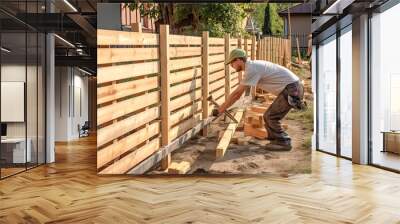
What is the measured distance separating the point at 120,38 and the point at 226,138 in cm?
191

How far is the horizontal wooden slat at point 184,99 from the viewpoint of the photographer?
A: 19.5 feet

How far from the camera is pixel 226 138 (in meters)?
5.86

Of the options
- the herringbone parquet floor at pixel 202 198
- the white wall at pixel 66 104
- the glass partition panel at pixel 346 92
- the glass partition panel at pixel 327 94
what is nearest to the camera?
the herringbone parquet floor at pixel 202 198

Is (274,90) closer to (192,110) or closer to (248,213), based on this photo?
(192,110)

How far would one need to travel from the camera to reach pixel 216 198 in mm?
4516

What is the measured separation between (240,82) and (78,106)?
37.7 feet

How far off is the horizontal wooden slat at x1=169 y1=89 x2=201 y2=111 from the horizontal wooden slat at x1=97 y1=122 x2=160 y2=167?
48 centimetres

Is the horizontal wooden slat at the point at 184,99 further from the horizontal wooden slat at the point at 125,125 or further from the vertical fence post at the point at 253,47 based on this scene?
the vertical fence post at the point at 253,47

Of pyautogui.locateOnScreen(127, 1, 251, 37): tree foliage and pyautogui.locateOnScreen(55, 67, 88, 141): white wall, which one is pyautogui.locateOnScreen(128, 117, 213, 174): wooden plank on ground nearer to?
pyautogui.locateOnScreen(127, 1, 251, 37): tree foliage

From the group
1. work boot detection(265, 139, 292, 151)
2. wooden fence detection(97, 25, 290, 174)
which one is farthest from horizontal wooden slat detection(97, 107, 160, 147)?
work boot detection(265, 139, 292, 151)

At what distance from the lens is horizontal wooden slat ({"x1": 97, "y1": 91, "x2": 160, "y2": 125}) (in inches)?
218

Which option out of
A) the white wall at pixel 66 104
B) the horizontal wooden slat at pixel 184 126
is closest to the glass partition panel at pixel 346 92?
the horizontal wooden slat at pixel 184 126

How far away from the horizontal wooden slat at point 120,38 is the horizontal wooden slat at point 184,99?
859 mm

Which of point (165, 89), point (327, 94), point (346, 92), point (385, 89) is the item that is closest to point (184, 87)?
point (165, 89)
